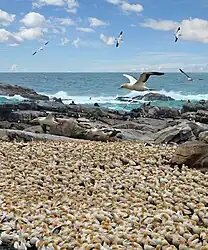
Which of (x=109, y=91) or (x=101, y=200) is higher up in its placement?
(x=109, y=91)

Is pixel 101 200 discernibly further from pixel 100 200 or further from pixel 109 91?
pixel 109 91

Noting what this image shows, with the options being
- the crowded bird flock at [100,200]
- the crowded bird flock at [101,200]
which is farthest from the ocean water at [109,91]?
the crowded bird flock at [101,200]

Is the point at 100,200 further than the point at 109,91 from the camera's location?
No

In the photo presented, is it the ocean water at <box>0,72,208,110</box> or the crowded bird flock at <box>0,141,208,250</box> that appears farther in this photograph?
the ocean water at <box>0,72,208,110</box>

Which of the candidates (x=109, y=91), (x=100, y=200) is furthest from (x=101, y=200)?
(x=109, y=91)

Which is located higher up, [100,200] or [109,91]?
[109,91]

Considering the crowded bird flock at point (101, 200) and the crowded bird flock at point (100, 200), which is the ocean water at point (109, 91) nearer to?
the crowded bird flock at point (100, 200)

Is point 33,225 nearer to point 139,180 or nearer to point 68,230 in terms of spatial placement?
point 68,230

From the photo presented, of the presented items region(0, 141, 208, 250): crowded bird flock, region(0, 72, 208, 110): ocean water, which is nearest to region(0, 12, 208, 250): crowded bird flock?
region(0, 141, 208, 250): crowded bird flock

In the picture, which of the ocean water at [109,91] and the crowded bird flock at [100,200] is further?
the ocean water at [109,91]

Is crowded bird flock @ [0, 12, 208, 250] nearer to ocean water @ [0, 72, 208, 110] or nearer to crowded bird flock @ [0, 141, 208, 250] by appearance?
crowded bird flock @ [0, 141, 208, 250]

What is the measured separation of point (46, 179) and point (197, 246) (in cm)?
311

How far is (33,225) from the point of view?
15.4ft

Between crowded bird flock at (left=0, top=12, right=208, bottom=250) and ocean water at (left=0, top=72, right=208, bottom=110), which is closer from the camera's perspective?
crowded bird flock at (left=0, top=12, right=208, bottom=250)
